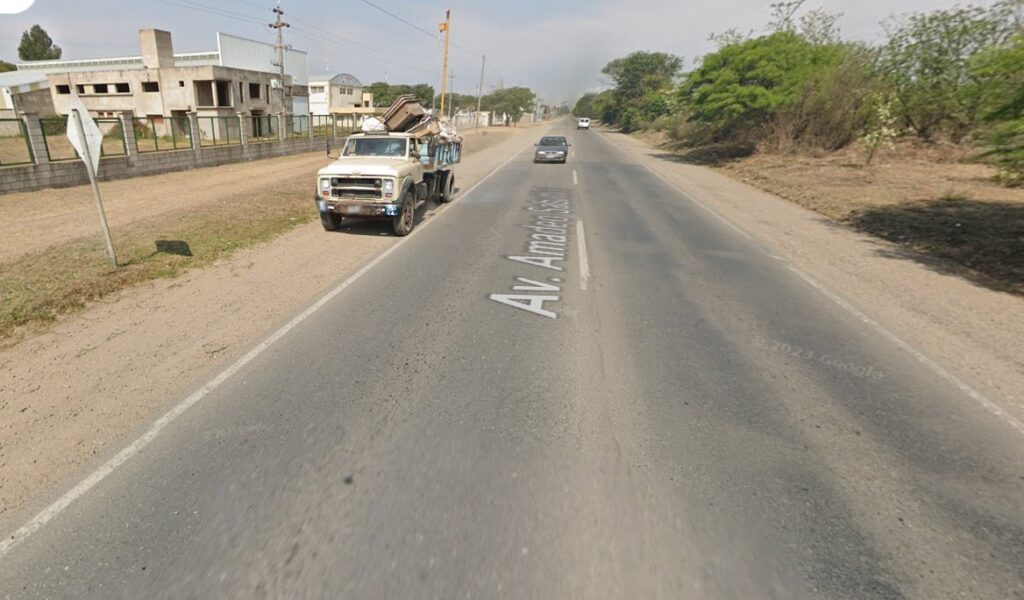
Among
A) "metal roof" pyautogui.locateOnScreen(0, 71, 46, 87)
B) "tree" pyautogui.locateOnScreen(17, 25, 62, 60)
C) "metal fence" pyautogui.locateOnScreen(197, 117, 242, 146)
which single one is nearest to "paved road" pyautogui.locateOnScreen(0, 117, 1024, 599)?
"metal fence" pyautogui.locateOnScreen(197, 117, 242, 146)

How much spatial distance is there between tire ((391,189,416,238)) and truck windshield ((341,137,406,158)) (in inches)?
39.0

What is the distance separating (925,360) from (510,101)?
9706 centimetres

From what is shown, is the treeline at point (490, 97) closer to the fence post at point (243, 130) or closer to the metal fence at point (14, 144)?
the fence post at point (243, 130)

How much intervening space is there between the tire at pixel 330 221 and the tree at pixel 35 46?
104583 mm

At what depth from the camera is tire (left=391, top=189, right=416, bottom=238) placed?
9562mm

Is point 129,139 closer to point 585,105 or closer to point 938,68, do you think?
point 938,68

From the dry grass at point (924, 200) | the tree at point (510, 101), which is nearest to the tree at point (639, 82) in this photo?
the tree at point (510, 101)

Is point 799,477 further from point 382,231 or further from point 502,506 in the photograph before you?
point 382,231

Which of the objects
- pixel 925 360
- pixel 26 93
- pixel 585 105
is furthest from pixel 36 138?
pixel 585 105

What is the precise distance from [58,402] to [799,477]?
576 centimetres

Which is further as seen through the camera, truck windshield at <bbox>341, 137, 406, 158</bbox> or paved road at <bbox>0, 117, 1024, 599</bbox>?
truck windshield at <bbox>341, 137, 406, 158</bbox>

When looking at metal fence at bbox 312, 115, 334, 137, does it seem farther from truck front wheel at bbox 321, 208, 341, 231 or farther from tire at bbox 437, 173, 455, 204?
truck front wheel at bbox 321, 208, 341, 231

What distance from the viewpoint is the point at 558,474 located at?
10.7 ft

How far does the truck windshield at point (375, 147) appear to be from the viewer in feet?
34.1
